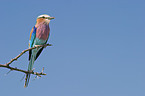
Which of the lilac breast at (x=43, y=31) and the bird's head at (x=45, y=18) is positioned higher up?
the bird's head at (x=45, y=18)

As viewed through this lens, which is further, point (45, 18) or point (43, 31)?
point (43, 31)

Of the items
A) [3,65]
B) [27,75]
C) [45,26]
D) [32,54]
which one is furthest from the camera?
[45,26]

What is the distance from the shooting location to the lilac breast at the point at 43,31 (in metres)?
5.84

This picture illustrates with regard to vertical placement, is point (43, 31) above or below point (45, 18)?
below

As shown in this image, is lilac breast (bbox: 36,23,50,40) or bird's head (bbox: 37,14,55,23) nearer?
bird's head (bbox: 37,14,55,23)

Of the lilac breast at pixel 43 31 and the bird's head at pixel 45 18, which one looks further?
the lilac breast at pixel 43 31

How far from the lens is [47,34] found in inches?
234

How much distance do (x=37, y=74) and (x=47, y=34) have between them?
2.61 m

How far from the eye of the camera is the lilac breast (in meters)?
5.84

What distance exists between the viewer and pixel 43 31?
19.3 ft

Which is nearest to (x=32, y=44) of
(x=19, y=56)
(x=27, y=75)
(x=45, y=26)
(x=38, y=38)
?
(x=38, y=38)

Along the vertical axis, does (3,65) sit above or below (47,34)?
below

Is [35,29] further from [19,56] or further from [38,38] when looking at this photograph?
[19,56]

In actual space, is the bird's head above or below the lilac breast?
above
